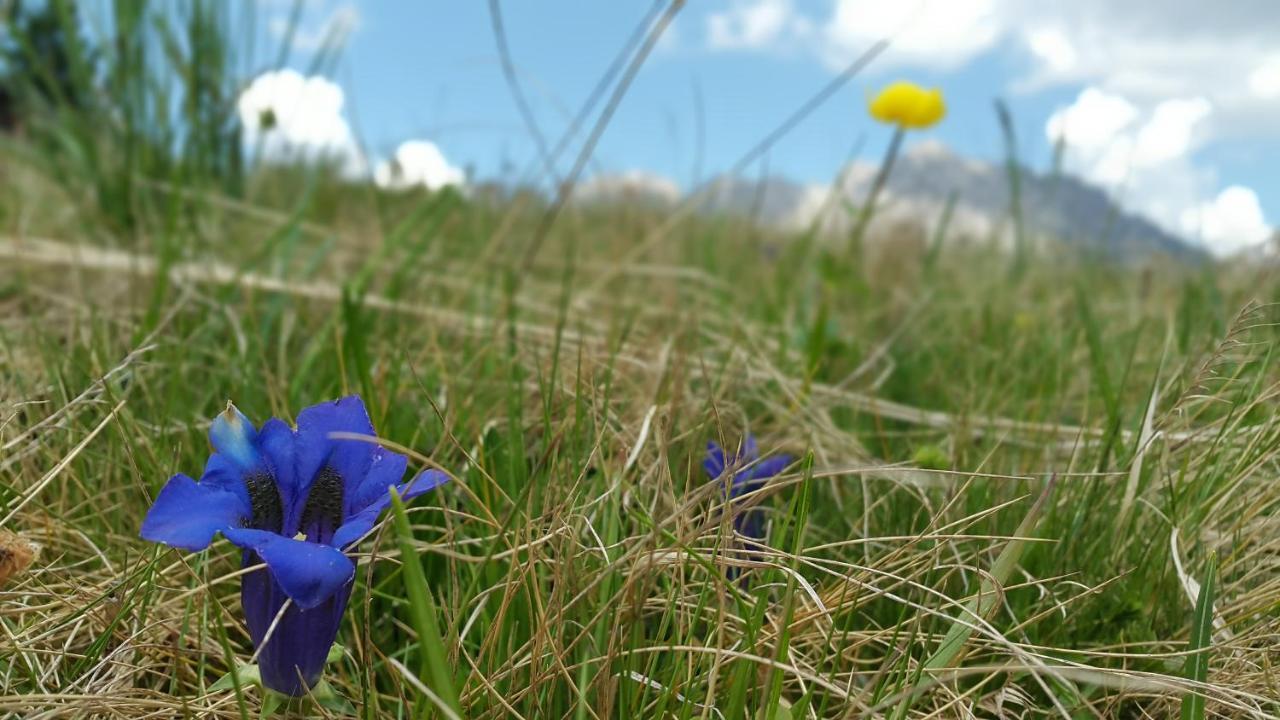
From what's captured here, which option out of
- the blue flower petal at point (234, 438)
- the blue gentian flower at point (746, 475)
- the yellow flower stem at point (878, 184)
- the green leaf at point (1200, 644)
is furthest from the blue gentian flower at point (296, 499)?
the yellow flower stem at point (878, 184)

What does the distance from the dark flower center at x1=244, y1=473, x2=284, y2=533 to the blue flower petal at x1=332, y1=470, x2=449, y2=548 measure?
99mm

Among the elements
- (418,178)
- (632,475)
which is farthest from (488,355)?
(418,178)

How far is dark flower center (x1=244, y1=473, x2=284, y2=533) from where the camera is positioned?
0.87 metres

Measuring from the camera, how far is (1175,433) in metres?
1.49

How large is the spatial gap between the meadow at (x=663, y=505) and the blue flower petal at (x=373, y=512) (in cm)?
2

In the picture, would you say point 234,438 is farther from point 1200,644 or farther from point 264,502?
point 1200,644

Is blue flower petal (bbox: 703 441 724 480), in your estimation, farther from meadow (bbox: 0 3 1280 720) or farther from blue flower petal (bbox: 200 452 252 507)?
blue flower petal (bbox: 200 452 252 507)

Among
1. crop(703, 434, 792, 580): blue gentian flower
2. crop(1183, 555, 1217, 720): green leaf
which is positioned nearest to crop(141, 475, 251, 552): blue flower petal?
crop(703, 434, 792, 580): blue gentian flower

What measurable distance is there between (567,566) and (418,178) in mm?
3120

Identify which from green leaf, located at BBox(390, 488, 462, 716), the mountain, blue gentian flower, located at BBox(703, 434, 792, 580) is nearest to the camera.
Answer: green leaf, located at BBox(390, 488, 462, 716)

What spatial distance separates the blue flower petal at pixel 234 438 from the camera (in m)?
0.85

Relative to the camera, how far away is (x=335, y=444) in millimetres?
878

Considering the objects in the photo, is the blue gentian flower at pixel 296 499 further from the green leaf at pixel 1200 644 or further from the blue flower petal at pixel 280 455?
the green leaf at pixel 1200 644

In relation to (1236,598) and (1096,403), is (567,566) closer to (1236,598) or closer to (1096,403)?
(1236,598)
